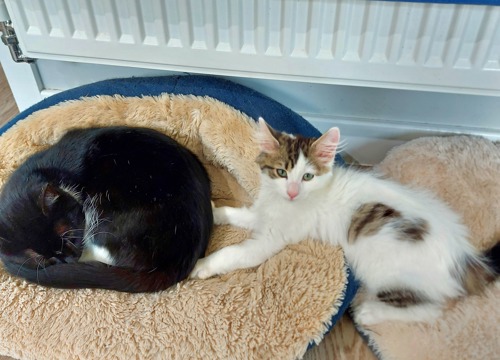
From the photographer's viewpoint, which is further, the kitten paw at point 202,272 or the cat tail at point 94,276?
the kitten paw at point 202,272

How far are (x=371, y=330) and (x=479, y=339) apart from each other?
252 millimetres

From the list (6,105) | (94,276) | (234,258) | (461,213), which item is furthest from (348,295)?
(6,105)

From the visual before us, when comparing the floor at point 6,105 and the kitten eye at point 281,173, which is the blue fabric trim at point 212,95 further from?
the floor at point 6,105

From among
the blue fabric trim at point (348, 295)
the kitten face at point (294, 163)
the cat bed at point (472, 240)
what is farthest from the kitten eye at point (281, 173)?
the cat bed at point (472, 240)

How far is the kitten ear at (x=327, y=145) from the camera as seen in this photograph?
106cm

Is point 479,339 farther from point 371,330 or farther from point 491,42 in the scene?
point 491,42

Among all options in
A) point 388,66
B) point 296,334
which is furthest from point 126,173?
point 388,66

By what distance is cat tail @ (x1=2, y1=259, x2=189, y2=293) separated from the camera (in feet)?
3.33

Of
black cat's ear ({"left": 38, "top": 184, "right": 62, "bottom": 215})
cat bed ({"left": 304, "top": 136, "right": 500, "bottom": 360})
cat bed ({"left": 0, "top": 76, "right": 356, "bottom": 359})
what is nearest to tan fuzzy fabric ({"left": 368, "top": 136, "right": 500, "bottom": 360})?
cat bed ({"left": 304, "top": 136, "right": 500, "bottom": 360})

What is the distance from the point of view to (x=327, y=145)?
42.5 inches

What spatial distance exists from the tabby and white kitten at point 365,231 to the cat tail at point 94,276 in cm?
13

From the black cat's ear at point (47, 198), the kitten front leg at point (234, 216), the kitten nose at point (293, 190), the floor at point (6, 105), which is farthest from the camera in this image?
the floor at point (6, 105)

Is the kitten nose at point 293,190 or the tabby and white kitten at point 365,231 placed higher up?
the kitten nose at point 293,190

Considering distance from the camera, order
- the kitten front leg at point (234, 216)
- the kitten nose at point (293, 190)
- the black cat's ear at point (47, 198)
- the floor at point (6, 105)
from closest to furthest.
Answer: the black cat's ear at point (47, 198) < the kitten nose at point (293, 190) < the kitten front leg at point (234, 216) < the floor at point (6, 105)
